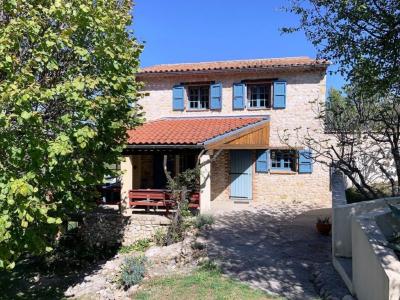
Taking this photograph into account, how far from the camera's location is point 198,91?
18453 mm

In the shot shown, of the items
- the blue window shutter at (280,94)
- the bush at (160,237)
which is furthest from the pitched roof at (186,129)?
the bush at (160,237)

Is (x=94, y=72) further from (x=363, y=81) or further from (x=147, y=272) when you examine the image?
(x=363, y=81)

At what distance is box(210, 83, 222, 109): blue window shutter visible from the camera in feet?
58.1

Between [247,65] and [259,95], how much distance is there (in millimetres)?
1419

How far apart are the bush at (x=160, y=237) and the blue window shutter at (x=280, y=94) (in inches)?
310

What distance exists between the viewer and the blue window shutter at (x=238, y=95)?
17.4 meters

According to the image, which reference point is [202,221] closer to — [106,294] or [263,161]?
[106,294]

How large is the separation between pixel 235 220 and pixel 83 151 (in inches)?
281

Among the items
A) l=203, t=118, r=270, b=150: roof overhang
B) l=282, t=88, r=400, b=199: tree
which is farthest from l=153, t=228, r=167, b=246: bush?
l=282, t=88, r=400, b=199: tree

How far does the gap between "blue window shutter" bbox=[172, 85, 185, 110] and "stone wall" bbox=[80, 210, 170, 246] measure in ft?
22.2

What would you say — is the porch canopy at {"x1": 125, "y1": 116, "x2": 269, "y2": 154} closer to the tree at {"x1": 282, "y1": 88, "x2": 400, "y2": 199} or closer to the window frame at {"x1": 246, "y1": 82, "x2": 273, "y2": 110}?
the window frame at {"x1": 246, "y1": 82, "x2": 273, "y2": 110}

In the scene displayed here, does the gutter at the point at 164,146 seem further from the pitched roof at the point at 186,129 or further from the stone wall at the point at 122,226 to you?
the stone wall at the point at 122,226

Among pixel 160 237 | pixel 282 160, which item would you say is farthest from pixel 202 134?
pixel 282 160

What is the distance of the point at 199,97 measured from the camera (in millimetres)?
18422
